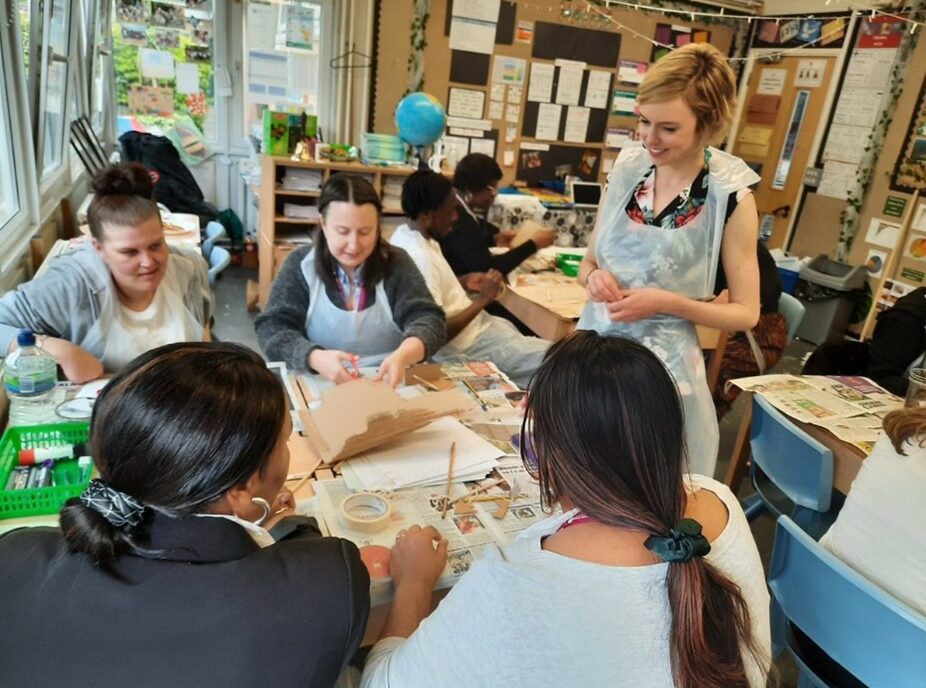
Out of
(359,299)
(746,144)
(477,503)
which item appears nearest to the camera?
(477,503)

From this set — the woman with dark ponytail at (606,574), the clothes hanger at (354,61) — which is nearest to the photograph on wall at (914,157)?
the clothes hanger at (354,61)

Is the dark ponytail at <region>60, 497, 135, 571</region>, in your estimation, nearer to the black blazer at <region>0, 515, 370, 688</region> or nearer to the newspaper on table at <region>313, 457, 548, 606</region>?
the black blazer at <region>0, 515, 370, 688</region>

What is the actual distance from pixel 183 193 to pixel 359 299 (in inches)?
148

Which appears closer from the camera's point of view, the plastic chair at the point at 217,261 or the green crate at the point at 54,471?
the green crate at the point at 54,471

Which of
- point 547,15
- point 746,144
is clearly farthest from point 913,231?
point 547,15

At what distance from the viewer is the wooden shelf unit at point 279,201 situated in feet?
14.0

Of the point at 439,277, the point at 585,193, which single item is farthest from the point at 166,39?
the point at 439,277

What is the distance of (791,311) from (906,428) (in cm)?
186

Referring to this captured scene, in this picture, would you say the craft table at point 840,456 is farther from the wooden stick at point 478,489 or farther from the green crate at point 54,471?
the green crate at point 54,471

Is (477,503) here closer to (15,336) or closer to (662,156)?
(662,156)

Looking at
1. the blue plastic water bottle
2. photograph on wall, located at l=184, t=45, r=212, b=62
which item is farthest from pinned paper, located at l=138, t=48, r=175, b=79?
the blue plastic water bottle

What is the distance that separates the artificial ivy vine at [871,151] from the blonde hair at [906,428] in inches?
172

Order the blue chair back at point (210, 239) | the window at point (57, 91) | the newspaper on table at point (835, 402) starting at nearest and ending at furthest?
the newspaper on table at point (835, 402) < the blue chair back at point (210, 239) < the window at point (57, 91)

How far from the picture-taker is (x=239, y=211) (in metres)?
5.82
